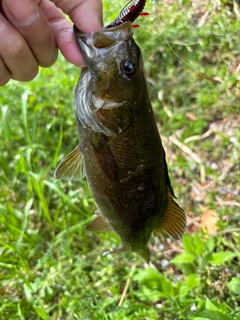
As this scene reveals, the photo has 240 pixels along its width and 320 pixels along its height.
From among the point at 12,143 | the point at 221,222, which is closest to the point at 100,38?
the point at 221,222

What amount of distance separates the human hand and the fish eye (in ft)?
0.65

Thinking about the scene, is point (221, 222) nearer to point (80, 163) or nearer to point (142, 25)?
point (80, 163)

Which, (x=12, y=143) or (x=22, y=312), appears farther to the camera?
(x=12, y=143)

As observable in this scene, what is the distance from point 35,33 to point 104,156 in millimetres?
626

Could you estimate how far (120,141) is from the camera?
1.90 metres

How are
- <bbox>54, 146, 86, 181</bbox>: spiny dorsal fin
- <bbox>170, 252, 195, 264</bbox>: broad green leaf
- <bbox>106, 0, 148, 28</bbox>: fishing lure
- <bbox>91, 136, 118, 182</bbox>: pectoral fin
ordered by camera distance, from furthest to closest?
<bbox>170, 252, 195, 264</bbox>: broad green leaf
<bbox>54, 146, 86, 181</bbox>: spiny dorsal fin
<bbox>91, 136, 118, 182</bbox>: pectoral fin
<bbox>106, 0, 148, 28</bbox>: fishing lure

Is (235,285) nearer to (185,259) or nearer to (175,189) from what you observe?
(185,259)

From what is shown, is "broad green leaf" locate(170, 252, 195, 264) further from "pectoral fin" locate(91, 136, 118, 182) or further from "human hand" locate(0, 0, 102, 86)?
"human hand" locate(0, 0, 102, 86)

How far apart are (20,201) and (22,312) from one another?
100 cm

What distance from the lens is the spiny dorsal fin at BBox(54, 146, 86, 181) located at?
6.82ft

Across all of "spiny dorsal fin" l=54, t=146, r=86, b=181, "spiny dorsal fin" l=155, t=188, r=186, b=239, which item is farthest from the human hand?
"spiny dorsal fin" l=155, t=188, r=186, b=239

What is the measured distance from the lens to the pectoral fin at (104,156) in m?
1.91

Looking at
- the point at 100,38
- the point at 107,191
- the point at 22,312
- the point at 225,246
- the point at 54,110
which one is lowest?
the point at 225,246

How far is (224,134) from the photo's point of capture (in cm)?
355
